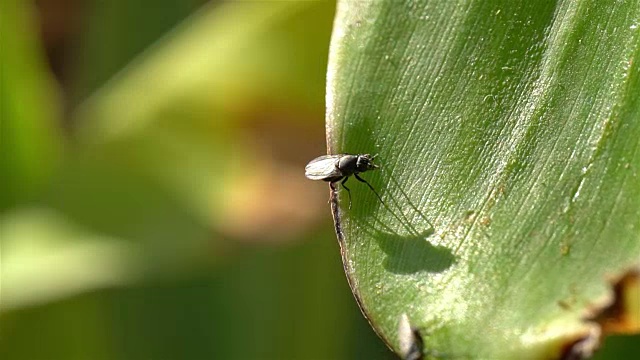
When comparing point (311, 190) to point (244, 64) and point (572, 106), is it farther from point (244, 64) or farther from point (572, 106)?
point (572, 106)

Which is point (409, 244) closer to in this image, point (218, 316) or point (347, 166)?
point (347, 166)

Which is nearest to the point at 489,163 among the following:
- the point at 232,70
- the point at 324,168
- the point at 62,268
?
the point at 324,168

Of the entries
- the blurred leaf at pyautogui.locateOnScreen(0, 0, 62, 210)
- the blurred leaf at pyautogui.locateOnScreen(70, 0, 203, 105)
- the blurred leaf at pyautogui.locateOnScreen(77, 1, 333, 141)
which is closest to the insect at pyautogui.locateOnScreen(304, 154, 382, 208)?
the blurred leaf at pyautogui.locateOnScreen(77, 1, 333, 141)

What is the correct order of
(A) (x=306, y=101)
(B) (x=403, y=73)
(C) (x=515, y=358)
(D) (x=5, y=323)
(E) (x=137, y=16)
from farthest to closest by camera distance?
(E) (x=137, y=16)
(D) (x=5, y=323)
(A) (x=306, y=101)
(B) (x=403, y=73)
(C) (x=515, y=358)

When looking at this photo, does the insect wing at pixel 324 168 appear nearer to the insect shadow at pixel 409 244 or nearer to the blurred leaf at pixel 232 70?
the insect shadow at pixel 409 244

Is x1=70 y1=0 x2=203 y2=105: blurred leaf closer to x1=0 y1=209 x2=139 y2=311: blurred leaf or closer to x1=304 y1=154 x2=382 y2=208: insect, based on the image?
x1=0 y1=209 x2=139 y2=311: blurred leaf

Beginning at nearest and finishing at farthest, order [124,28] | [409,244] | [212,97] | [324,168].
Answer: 1. [409,244]
2. [324,168]
3. [212,97]
4. [124,28]

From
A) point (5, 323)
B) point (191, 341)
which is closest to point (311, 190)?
point (191, 341)
